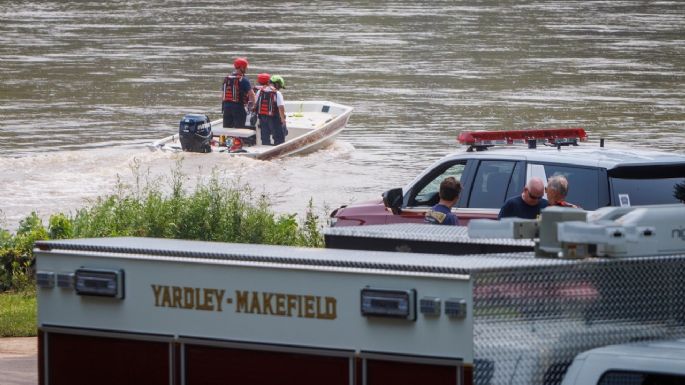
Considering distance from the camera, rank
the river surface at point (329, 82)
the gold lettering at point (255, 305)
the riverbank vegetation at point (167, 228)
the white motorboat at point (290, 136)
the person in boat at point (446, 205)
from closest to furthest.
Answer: the gold lettering at point (255, 305), the person in boat at point (446, 205), the riverbank vegetation at point (167, 228), the white motorboat at point (290, 136), the river surface at point (329, 82)

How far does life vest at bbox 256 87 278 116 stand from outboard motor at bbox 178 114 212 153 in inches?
42.7

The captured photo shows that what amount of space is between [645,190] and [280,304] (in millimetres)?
6191

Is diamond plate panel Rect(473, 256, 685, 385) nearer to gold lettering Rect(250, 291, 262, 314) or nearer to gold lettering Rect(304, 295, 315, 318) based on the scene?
gold lettering Rect(304, 295, 315, 318)

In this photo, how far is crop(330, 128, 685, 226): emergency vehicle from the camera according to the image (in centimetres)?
1105

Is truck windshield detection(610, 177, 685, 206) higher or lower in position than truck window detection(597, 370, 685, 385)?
higher

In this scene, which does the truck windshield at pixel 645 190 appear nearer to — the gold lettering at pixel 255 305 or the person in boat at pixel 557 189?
the person in boat at pixel 557 189

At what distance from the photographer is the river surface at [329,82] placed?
28.0 metres

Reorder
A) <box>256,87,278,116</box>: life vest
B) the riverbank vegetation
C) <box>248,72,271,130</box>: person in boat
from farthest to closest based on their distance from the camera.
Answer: <box>248,72,271,130</box>: person in boat
<box>256,87,278,116</box>: life vest
the riverbank vegetation

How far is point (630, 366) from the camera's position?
477 centimetres

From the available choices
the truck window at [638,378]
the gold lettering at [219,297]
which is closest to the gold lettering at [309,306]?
the gold lettering at [219,297]

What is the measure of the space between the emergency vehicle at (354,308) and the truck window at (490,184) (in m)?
6.23

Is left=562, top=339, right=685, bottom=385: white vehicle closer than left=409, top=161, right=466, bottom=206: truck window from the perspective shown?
Yes

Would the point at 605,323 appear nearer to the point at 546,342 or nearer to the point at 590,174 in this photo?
the point at 546,342

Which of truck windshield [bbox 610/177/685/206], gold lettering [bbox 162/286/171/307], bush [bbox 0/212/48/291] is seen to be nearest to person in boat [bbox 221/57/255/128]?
bush [bbox 0/212/48/291]
